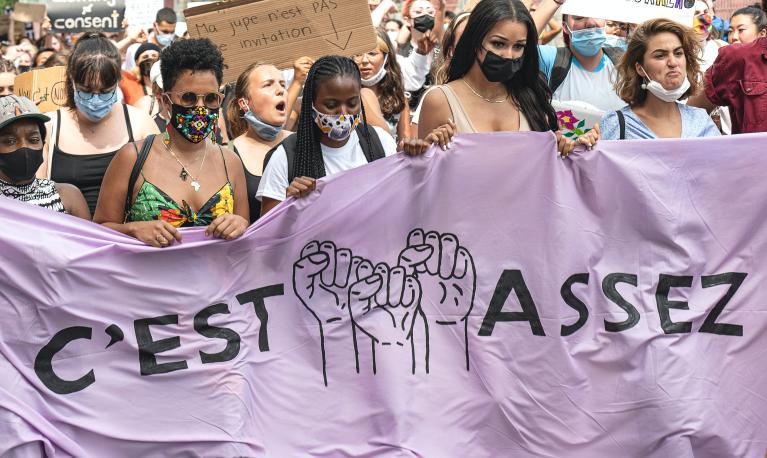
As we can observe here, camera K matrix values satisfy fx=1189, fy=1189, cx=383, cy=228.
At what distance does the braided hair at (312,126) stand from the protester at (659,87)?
134 centimetres

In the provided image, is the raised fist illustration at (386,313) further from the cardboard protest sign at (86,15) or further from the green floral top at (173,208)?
the cardboard protest sign at (86,15)

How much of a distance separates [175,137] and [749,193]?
237 cm

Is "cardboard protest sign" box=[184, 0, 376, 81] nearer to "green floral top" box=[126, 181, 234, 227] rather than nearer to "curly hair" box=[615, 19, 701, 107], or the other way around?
"curly hair" box=[615, 19, 701, 107]

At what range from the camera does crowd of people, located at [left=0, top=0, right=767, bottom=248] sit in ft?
15.9

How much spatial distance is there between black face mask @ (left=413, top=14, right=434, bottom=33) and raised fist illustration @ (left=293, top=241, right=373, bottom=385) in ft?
12.2

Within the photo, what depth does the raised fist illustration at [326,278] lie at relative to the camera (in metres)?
4.84

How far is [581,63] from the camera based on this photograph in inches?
265

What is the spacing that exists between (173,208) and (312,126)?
66 cm

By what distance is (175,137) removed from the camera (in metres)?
4.93

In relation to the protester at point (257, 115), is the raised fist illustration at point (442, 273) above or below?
below

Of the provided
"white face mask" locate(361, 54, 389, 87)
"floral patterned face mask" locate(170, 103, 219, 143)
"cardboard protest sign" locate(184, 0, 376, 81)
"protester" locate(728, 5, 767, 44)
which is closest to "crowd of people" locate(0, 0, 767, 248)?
"floral patterned face mask" locate(170, 103, 219, 143)

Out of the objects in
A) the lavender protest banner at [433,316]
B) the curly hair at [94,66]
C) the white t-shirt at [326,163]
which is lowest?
the lavender protest banner at [433,316]

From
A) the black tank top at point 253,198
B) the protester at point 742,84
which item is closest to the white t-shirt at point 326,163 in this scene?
the black tank top at point 253,198

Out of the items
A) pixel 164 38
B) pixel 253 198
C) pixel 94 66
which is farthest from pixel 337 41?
pixel 164 38
